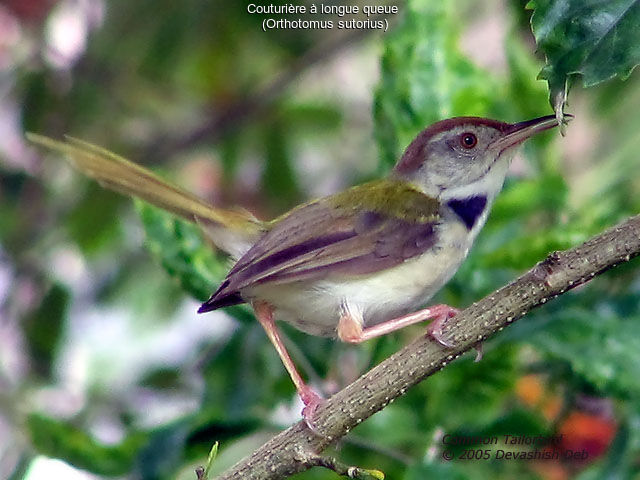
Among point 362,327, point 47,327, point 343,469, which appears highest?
point 47,327

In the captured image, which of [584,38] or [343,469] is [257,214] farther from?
[584,38]

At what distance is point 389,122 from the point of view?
325 centimetres

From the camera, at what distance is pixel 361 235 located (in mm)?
2820

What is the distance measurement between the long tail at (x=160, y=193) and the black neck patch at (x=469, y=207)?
0.60 m

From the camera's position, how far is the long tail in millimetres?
3025

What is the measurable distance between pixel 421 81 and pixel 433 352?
1388 mm

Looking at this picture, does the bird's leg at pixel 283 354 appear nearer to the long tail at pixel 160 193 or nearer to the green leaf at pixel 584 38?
the long tail at pixel 160 193

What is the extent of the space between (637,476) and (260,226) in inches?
56.1

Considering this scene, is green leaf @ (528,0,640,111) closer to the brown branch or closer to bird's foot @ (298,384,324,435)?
the brown branch

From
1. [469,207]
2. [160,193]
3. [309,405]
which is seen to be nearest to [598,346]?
[469,207]

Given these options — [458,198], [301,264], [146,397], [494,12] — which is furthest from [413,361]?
[494,12]

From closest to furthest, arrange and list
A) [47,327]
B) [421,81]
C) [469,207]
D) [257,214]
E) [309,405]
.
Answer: [309,405] < [469,207] < [421,81] < [47,327] < [257,214]

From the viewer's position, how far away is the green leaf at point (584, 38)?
185 centimetres

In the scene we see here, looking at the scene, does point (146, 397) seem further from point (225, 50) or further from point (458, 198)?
point (458, 198)
